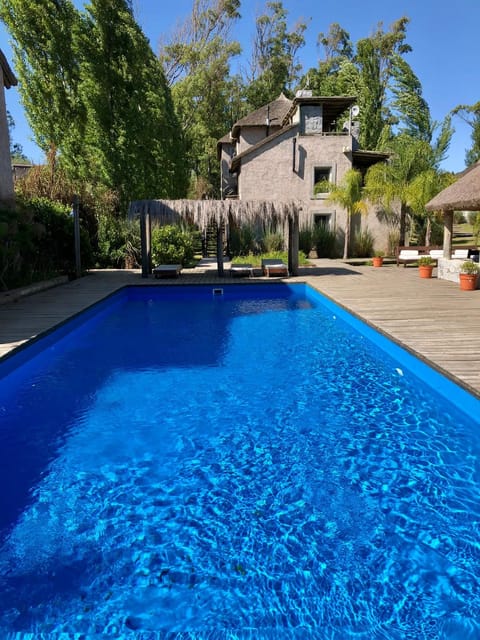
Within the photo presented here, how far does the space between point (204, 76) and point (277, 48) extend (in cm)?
935

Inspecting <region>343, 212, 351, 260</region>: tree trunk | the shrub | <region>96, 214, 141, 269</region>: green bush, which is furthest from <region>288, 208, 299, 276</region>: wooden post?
<region>96, 214, 141, 269</region>: green bush

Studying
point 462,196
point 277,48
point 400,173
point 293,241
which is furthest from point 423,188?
point 277,48

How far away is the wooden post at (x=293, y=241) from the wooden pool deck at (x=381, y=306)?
0.45 m

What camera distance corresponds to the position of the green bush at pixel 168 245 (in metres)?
19.2

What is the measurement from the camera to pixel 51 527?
358cm

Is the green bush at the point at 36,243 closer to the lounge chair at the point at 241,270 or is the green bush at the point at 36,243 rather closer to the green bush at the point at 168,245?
the green bush at the point at 168,245

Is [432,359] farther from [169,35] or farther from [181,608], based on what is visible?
[169,35]

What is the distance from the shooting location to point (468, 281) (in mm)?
11789

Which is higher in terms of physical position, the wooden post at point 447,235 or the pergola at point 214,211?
the pergola at point 214,211

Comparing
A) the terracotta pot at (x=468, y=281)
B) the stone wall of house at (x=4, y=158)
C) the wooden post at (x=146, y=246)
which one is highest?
→ the stone wall of house at (x=4, y=158)

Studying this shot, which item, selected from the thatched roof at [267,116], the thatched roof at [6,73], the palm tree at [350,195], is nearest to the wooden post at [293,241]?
the palm tree at [350,195]

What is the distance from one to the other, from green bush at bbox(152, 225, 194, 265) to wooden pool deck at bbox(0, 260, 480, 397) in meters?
1.99

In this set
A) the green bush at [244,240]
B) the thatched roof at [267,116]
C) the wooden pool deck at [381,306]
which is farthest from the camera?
the thatched roof at [267,116]

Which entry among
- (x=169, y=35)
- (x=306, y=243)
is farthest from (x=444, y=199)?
(x=169, y=35)
